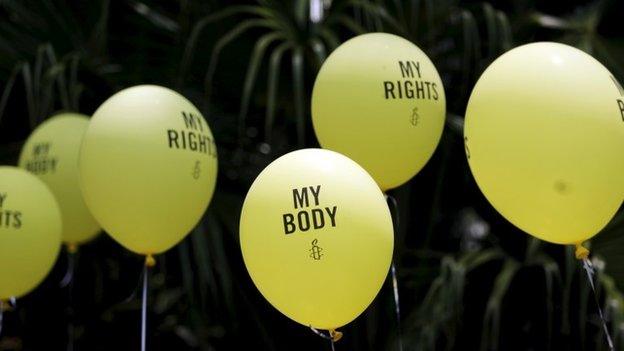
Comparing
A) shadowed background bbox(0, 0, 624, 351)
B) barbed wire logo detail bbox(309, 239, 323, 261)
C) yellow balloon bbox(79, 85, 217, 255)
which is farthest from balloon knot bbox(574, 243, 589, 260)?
yellow balloon bbox(79, 85, 217, 255)

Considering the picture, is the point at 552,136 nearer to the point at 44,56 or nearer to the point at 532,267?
the point at 532,267

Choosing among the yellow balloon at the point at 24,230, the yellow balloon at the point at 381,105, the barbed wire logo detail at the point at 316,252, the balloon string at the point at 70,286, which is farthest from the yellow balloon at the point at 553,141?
the balloon string at the point at 70,286

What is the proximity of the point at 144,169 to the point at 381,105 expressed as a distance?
546 millimetres

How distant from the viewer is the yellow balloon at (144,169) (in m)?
2.15

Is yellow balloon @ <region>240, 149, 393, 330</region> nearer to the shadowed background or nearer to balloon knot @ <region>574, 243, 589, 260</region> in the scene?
balloon knot @ <region>574, 243, 589, 260</region>

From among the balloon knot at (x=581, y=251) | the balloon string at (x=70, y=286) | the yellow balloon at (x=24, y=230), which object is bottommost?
the balloon string at (x=70, y=286)

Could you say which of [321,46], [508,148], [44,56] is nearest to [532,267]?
[321,46]

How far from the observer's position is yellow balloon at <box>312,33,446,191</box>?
2082 millimetres

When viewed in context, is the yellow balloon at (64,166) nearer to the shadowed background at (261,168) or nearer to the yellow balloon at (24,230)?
the yellow balloon at (24,230)

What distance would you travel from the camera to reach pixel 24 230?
2352mm

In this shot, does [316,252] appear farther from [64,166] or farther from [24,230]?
[64,166]

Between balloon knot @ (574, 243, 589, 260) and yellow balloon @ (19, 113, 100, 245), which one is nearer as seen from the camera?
balloon knot @ (574, 243, 589, 260)

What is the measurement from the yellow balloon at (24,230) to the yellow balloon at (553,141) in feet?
3.69

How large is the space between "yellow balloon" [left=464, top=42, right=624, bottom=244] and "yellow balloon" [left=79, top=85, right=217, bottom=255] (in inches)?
27.4
